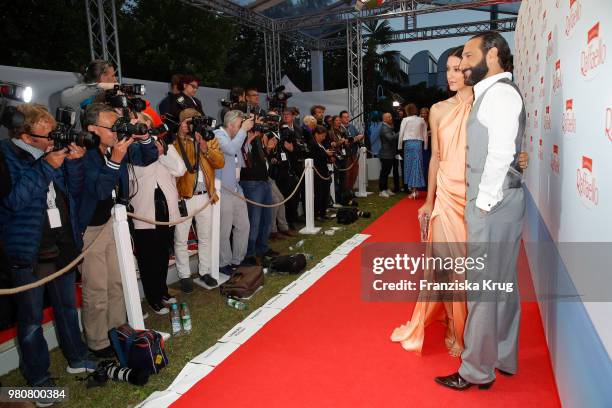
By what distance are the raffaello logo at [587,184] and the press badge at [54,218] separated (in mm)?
2614

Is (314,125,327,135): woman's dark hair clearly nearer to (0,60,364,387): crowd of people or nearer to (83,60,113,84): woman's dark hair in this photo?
(0,60,364,387): crowd of people

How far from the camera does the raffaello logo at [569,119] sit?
2051 millimetres

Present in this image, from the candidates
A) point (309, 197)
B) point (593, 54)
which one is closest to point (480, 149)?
point (593, 54)

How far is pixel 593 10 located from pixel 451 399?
1875mm

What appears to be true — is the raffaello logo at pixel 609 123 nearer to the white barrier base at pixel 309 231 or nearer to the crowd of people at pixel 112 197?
the crowd of people at pixel 112 197

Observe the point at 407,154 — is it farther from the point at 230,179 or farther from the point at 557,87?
the point at 557,87

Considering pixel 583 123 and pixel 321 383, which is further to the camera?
pixel 321 383

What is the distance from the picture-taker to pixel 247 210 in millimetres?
4797

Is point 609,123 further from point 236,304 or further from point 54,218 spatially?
point 236,304

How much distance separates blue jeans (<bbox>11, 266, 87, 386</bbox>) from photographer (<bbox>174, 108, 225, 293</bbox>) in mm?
1271

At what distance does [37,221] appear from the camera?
97.0 inches

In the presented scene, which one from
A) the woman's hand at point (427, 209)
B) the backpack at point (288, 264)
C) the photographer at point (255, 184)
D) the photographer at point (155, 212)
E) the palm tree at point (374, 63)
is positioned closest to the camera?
the woman's hand at point (427, 209)

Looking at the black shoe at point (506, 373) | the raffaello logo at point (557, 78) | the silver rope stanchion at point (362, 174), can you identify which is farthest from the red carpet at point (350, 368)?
the silver rope stanchion at point (362, 174)

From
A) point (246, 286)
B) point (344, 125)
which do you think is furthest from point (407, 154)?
point (246, 286)
